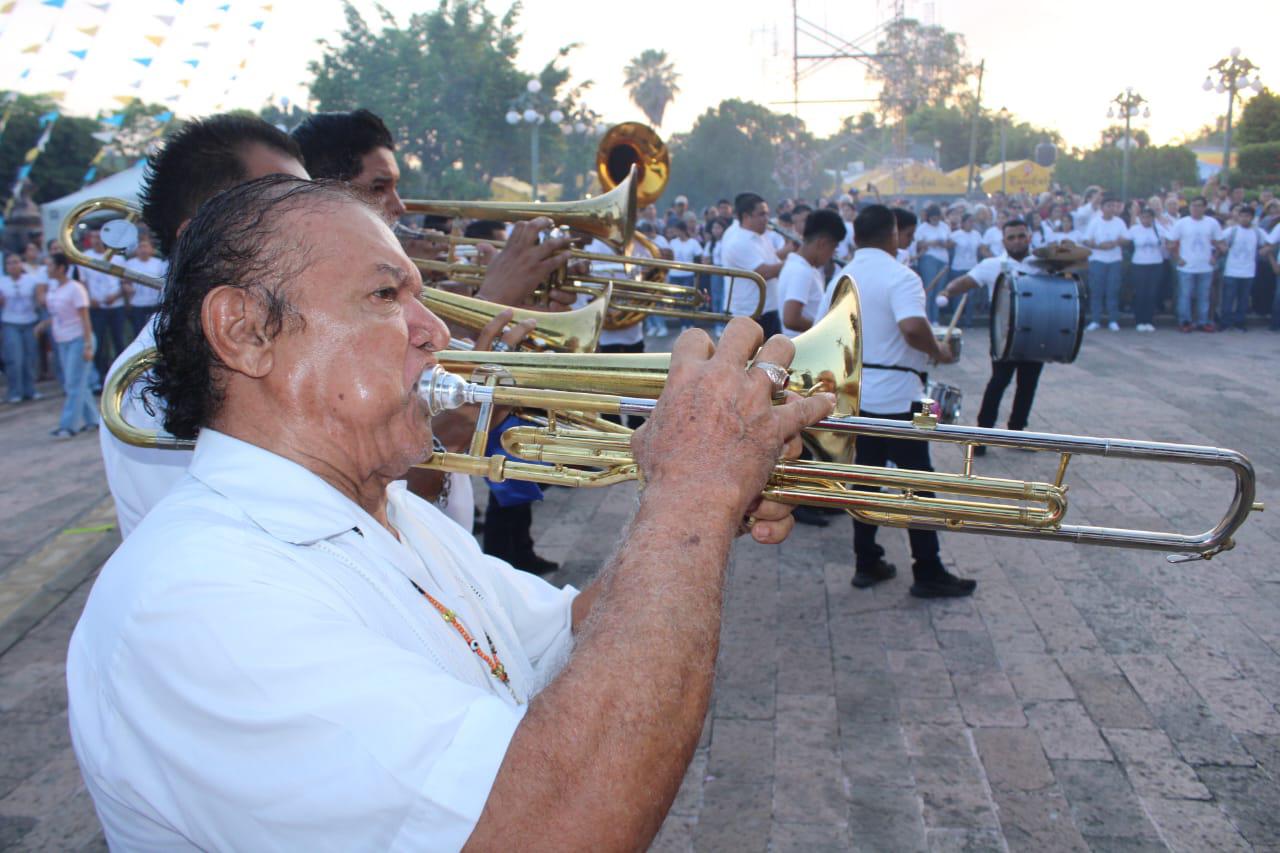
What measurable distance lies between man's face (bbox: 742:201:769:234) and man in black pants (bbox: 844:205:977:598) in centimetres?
377

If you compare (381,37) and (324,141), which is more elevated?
(381,37)

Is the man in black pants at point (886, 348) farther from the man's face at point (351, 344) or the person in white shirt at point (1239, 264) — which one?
the person in white shirt at point (1239, 264)

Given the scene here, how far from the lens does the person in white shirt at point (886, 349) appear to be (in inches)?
206

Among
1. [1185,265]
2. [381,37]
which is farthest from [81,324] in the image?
[381,37]

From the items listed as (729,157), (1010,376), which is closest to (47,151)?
(1010,376)

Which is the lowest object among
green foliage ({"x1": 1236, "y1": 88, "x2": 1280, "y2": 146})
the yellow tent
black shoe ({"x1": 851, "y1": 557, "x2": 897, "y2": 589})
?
black shoe ({"x1": 851, "y1": 557, "x2": 897, "y2": 589})

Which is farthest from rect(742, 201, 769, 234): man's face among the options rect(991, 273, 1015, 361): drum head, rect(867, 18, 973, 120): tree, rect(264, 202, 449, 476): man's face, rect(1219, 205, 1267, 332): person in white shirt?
rect(867, 18, 973, 120): tree

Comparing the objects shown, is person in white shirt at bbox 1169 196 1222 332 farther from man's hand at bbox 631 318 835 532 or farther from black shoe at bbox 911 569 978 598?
man's hand at bbox 631 318 835 532

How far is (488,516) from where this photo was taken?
17.6 feet

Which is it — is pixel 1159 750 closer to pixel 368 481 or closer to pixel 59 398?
pixel 368 481

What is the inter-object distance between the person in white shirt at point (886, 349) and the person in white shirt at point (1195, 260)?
1179cm

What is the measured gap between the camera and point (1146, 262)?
15.5m

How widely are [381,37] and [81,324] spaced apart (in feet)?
123

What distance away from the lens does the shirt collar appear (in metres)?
1.32
